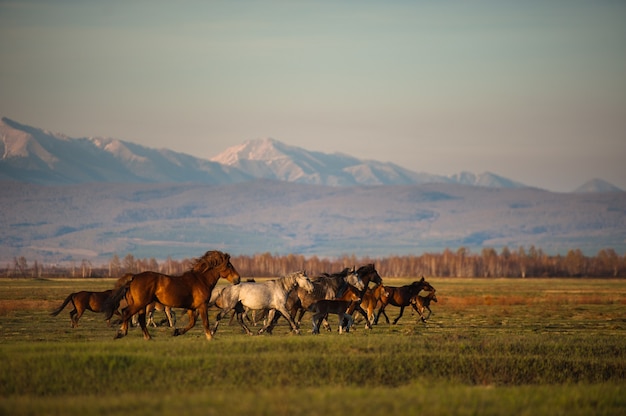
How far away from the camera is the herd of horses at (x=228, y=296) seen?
2512 centimetres

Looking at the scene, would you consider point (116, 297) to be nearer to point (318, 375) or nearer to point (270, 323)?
point (270, 323)

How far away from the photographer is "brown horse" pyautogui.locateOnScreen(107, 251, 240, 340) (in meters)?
25.0

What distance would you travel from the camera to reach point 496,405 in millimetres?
17812

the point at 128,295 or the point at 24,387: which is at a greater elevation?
the point at 128,295


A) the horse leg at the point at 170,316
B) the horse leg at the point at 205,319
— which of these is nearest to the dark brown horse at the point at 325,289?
the horse leg at the point at 205,319

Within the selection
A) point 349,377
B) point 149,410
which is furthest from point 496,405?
point 149,410

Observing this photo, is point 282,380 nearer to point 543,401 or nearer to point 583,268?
point 543,401

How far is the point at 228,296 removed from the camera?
28.1m

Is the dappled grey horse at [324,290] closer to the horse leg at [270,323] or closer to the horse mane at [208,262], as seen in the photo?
the horse leg at [270,323]

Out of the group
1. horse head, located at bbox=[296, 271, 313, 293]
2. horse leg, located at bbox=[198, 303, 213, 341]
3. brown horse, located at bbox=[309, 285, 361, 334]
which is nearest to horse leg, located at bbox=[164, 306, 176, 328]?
horse head, located at bbox=[296, 271, 313, 293]

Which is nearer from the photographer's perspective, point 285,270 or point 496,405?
point 496,405

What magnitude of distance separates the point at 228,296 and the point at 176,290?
10.6 ft

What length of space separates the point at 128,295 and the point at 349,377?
22.6 ft

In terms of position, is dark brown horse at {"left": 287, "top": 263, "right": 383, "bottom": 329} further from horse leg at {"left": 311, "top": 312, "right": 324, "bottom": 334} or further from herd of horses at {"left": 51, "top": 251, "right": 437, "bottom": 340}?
horse leg at {"left": 311, "top": 312, "right": 324, "bottom": 334}
